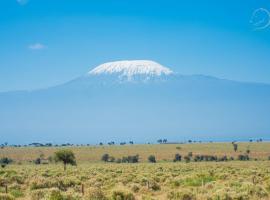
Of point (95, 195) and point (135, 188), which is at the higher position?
point (95, 195)

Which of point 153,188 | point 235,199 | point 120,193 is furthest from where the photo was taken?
point 153,188

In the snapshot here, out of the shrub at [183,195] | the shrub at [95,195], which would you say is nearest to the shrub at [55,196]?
the shrub at [95,195]

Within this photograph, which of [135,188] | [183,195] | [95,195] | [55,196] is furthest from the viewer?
[135,188]

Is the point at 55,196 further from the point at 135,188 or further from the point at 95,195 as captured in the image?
the point at 135,188

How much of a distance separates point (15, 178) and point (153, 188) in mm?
13775

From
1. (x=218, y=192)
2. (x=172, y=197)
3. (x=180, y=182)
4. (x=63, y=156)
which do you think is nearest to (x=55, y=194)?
(x=172, y=197)

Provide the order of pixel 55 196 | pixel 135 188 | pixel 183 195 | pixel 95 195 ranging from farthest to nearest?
pixel 135 188
pixel 95 195
pixel 183 195
pixel 55 196

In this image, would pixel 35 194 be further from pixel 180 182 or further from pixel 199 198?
pixel 180 182

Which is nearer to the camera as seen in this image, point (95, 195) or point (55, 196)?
point (55, 196)

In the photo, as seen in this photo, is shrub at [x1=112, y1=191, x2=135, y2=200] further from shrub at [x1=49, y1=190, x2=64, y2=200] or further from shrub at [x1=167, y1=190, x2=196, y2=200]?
shrub at [x1=49, y1=190, x2=64, y2=200]

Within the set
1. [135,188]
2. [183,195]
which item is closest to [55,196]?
[183,195]

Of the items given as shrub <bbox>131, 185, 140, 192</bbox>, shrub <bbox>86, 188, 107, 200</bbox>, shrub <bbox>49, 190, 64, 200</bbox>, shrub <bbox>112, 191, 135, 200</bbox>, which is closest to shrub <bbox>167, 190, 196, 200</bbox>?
shrub <bbox>112, 191, 135, 200</bbox>

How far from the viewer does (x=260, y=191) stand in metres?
24.0

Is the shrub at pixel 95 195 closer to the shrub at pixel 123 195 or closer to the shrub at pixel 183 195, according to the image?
the shrub at pixel 123 195
